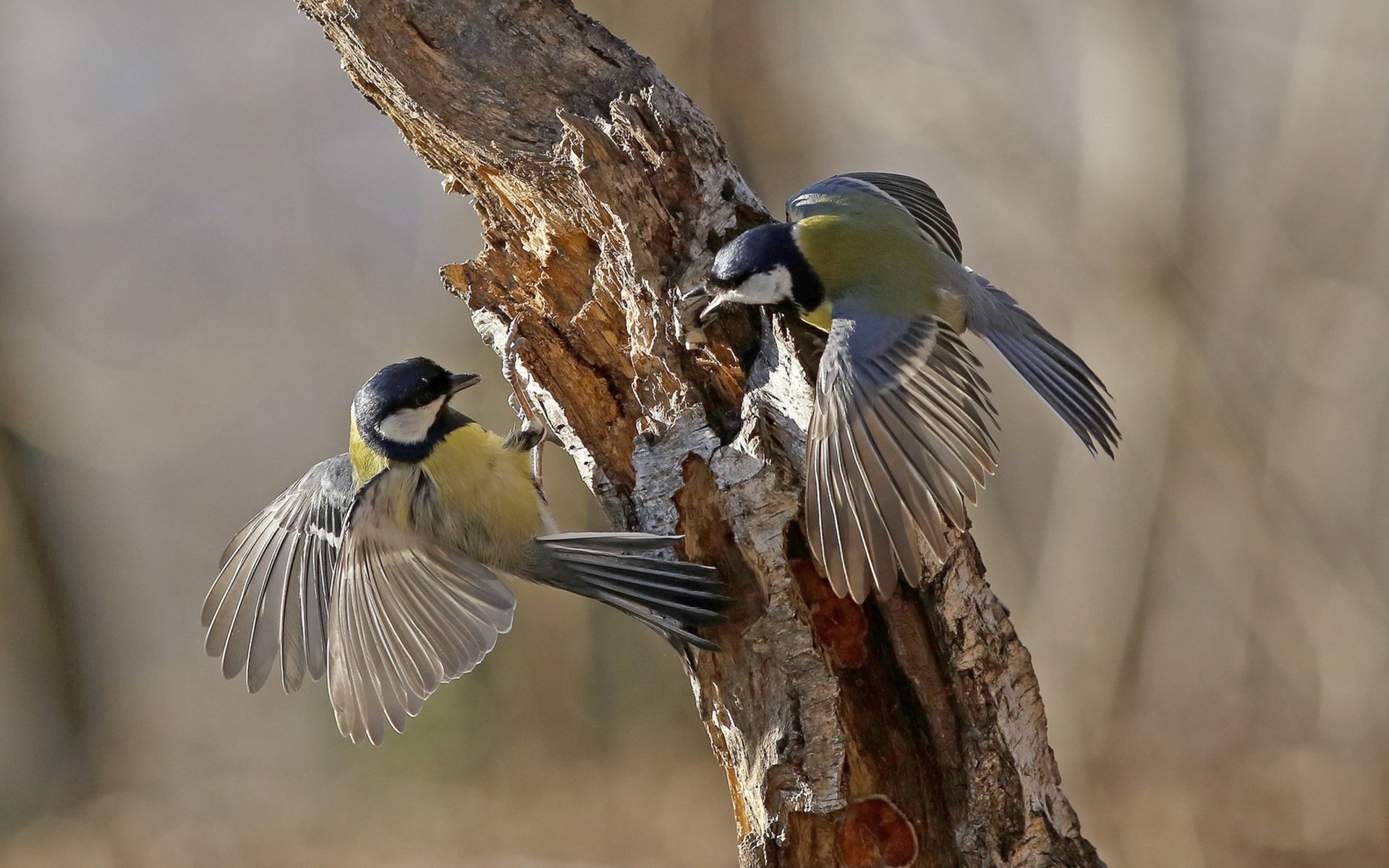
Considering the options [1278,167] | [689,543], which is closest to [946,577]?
[689,543]

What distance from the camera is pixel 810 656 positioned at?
77.5 inches

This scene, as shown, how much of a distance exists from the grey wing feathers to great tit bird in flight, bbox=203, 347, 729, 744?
3.22 ft

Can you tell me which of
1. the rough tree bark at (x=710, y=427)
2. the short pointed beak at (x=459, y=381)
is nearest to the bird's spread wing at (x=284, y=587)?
the short pointed beak at (x=459, y=381)

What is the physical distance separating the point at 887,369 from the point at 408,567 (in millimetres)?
1121

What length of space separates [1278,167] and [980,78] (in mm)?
1336

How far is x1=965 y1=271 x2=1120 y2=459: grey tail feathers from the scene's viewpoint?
224cm

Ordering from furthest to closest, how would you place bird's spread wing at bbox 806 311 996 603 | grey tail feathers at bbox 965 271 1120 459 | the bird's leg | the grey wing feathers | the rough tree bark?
the grey wing feathers
the bird's leg
grey tail feathers at bbox 965 271 1120 459
the rough tree bark
bird's spread wing at bbox 806 311 996 603

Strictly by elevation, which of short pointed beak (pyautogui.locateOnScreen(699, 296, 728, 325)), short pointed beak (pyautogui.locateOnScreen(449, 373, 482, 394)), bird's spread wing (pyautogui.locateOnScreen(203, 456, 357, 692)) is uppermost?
short pointed beak (pyautogui.locateOnScreen(449, 373, 482, 394))

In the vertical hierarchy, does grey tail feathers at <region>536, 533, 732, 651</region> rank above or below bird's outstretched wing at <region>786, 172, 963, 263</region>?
below

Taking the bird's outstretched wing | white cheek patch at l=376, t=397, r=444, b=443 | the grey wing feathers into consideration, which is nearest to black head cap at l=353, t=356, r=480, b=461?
white cheek patch at l=376, t=397, r=444, b=443

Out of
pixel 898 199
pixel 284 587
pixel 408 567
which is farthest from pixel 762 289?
pixel 284 587

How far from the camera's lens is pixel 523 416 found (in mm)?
2652

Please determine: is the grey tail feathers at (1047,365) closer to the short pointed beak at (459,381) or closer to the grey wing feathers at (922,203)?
the grey wing feathers at (922,203)

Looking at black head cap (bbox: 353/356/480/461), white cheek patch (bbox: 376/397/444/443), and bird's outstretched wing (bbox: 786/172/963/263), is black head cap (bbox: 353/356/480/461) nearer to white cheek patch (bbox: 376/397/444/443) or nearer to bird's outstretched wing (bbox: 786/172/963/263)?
white cheek patch (bbox: 376/397/444/443)
